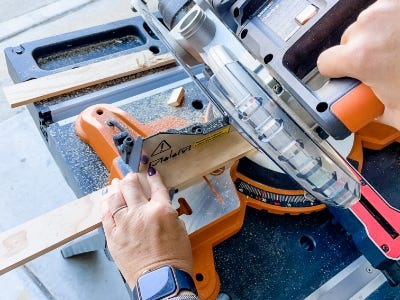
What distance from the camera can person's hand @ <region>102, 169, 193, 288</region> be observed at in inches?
37.5

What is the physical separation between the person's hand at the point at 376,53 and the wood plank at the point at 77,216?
43 centimetres

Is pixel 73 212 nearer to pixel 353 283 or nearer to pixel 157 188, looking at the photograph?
pixel 157 188

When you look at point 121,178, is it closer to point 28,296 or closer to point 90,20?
point 28,296

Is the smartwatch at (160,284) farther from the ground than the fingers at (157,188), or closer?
closer

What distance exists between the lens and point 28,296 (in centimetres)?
180

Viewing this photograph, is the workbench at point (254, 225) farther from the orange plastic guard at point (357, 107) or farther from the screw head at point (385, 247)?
the orange plastic guard at point (357, 107)

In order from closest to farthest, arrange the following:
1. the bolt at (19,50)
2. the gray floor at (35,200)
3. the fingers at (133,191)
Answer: the fingers at (133,191) < the bolt at (19,50) < the gray floor at (35,200)

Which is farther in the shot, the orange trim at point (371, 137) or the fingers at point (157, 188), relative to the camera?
the orange trim at point (371, 137)

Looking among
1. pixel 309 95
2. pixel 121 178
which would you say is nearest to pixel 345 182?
pixel 309 95

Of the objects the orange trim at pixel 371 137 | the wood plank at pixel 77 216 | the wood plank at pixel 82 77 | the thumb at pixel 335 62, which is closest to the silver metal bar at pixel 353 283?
the orange trim at pixel 371 137

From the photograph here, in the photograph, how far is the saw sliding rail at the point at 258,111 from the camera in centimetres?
91

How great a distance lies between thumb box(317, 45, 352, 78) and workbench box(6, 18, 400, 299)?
54 cm

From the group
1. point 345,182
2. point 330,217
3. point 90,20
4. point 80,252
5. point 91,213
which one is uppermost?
point 90,20

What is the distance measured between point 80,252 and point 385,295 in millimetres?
1040
